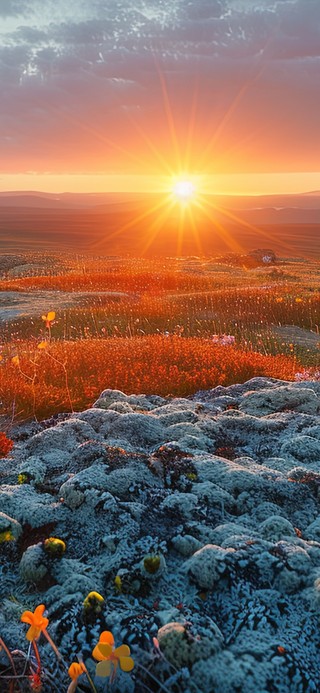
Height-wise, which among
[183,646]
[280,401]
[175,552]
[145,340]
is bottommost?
[145,340]

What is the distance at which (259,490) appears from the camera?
4.88 metres

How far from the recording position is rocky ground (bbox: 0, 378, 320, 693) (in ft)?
9.89

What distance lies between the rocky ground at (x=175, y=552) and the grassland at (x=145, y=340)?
2.51 meters

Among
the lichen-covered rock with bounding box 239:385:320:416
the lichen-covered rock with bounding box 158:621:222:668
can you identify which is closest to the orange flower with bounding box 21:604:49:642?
the lichen-covered rock with bounding box 158:621:222:668

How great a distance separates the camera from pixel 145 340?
1356 centimetres

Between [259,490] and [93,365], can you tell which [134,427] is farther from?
[93,365]

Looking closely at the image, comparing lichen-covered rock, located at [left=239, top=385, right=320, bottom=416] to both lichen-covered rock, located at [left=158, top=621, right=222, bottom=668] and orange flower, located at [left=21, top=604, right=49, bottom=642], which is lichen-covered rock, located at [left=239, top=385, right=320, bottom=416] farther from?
orange flower, located at [left=21, top=604, right=49, bottom=642]

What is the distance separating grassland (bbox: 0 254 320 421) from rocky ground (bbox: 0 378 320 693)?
2.51 m

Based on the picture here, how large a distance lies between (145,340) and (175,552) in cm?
967

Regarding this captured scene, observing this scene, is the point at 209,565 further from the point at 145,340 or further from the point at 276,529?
the point at 145,340

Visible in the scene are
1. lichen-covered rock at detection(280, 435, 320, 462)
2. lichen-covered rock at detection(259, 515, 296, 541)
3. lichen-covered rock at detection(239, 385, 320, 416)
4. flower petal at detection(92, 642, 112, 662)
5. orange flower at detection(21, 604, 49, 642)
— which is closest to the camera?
flower petal at detection(92, 642, 112, 662)

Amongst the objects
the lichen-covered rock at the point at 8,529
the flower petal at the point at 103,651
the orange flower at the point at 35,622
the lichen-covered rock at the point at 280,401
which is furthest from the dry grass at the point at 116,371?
the flower petal at the point at 103,651

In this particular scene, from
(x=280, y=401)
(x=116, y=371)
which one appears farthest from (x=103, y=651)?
(x=116, y=371)

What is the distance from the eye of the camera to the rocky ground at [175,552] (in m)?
3.02
